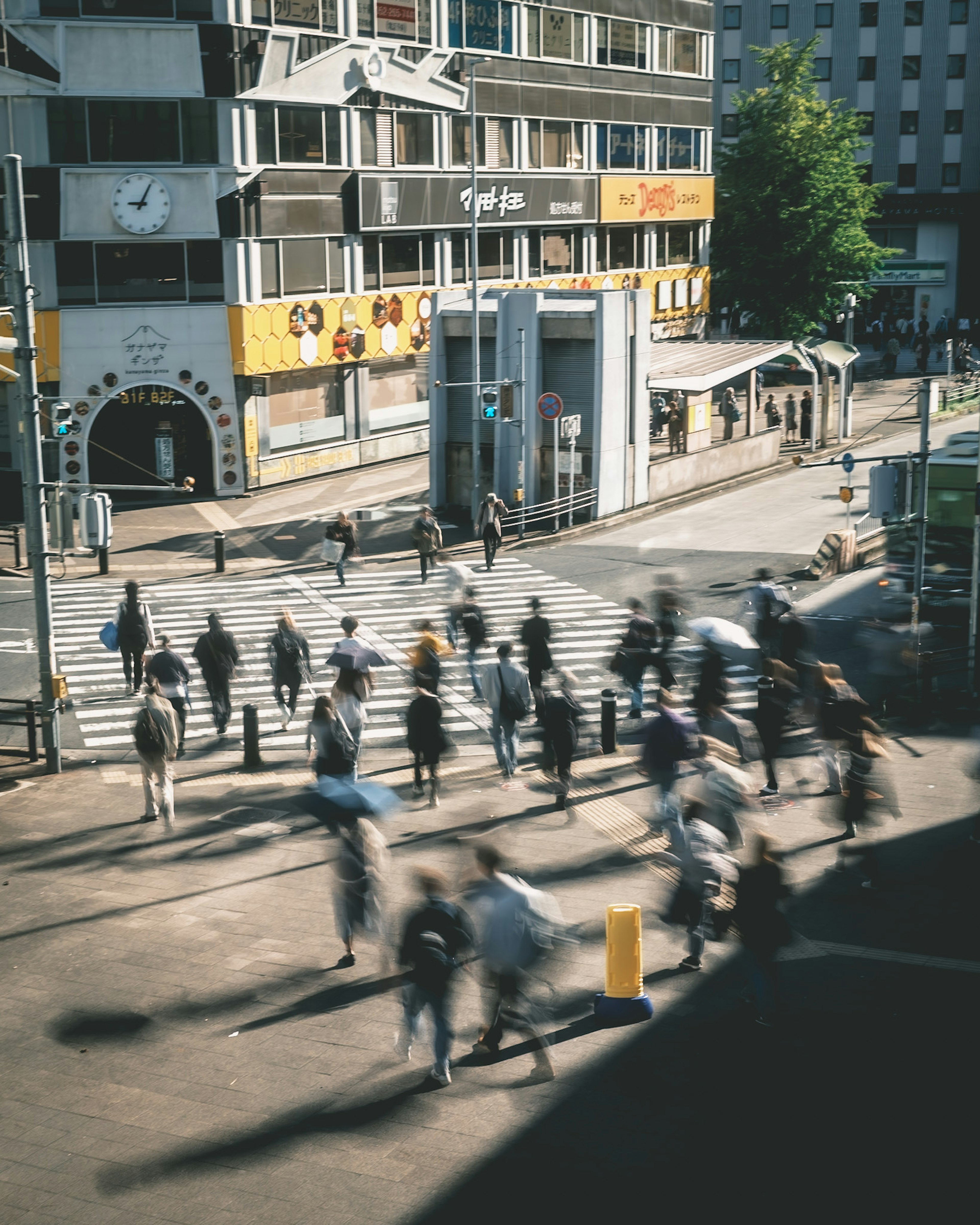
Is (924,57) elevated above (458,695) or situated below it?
above

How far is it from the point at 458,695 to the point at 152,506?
19020 millimetres

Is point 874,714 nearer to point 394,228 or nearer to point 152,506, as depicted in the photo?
point 152,506

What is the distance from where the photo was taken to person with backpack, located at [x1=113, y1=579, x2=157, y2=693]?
70.7 feet

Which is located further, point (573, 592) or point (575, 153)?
point (575, 153)

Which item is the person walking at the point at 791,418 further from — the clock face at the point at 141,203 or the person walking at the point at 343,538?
the person walking at the point at 343,538

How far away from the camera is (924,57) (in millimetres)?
75188

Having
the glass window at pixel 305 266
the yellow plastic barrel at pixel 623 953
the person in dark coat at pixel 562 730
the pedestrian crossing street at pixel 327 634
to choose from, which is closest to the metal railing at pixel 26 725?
the pedestrian crossing street at pixel 327 634

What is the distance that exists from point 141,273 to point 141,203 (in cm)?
178

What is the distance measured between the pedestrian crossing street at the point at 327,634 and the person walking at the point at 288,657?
2.48ft

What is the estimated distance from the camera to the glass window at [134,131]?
1437 inches

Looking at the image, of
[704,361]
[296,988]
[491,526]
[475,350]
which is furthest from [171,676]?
[704,361]

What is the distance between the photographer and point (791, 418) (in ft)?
152

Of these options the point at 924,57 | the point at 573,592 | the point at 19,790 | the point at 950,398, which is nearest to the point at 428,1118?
the point at 19,790

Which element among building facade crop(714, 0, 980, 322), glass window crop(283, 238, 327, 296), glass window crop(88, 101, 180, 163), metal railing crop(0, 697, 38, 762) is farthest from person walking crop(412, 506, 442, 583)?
building facade crop(714, 0, 980, 322)
